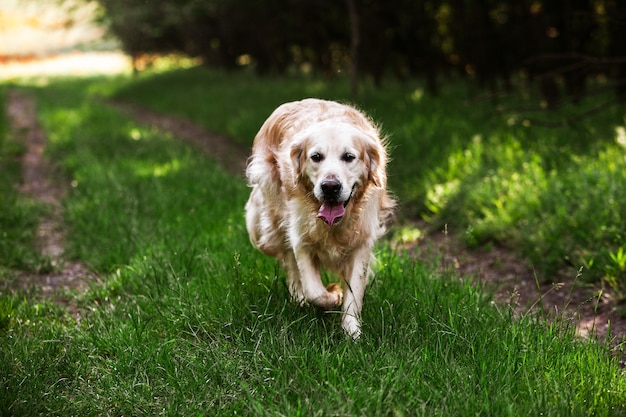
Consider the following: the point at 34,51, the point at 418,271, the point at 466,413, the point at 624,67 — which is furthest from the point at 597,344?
the point at 34,51

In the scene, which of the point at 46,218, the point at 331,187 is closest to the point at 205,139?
the point at 46,218

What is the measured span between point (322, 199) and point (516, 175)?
3.33 meters

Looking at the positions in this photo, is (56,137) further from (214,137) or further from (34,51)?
(34,51)

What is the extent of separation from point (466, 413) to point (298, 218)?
1.43 m

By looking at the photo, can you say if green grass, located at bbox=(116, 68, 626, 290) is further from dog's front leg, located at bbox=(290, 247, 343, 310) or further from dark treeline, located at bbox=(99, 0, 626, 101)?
dog's front leg, located at bbox=(290, 247, 343, 310)

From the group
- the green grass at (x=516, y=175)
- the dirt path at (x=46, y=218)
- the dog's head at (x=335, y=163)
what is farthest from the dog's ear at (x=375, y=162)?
the dirt path at (x=46, y=218)

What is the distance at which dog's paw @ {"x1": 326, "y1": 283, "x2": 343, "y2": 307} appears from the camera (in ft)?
11.8

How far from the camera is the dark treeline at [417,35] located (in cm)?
998

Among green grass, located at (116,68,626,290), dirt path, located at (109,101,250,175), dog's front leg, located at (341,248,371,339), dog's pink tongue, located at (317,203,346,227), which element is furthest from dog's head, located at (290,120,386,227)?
dirt path, located at (109,101,250,175)

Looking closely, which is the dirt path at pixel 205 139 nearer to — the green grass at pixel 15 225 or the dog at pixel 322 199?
the green grass at pixel 15 225

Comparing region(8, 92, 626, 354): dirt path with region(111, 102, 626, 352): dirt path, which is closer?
region(111, 102, 626, 352): dirt path

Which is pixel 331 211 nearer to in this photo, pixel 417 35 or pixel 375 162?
pixel 375 162

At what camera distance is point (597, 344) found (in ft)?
10.2

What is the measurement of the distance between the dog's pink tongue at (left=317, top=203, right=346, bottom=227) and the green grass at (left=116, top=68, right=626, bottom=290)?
1.09 m
